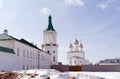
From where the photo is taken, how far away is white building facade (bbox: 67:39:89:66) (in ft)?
322

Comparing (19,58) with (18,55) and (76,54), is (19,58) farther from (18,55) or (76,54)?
(76,54)

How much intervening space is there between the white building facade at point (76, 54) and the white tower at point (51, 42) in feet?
78.6

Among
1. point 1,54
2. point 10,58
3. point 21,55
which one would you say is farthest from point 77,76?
point 21,55

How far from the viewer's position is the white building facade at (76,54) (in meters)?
98.0

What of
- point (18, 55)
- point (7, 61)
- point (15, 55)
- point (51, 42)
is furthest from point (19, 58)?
point (51, 42)

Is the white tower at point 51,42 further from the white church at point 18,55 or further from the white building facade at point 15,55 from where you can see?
the white building facade at point 15,55

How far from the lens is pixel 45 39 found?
77188mm

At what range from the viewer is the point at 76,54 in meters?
99.8

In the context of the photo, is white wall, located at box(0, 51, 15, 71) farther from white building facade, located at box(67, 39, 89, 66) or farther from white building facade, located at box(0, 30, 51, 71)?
white building facade, located at box(67, 39, 89, 66)

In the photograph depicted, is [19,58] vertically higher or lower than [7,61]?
higher

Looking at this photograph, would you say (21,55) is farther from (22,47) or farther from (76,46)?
(76,46)

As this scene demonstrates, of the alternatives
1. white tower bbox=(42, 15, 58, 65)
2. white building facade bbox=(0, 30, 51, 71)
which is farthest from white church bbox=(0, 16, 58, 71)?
white tower bbox=(42, 15, 58, 65)

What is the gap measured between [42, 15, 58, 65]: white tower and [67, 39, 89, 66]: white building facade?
78.6 ft

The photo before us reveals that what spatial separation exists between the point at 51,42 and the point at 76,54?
2647 centimetres
